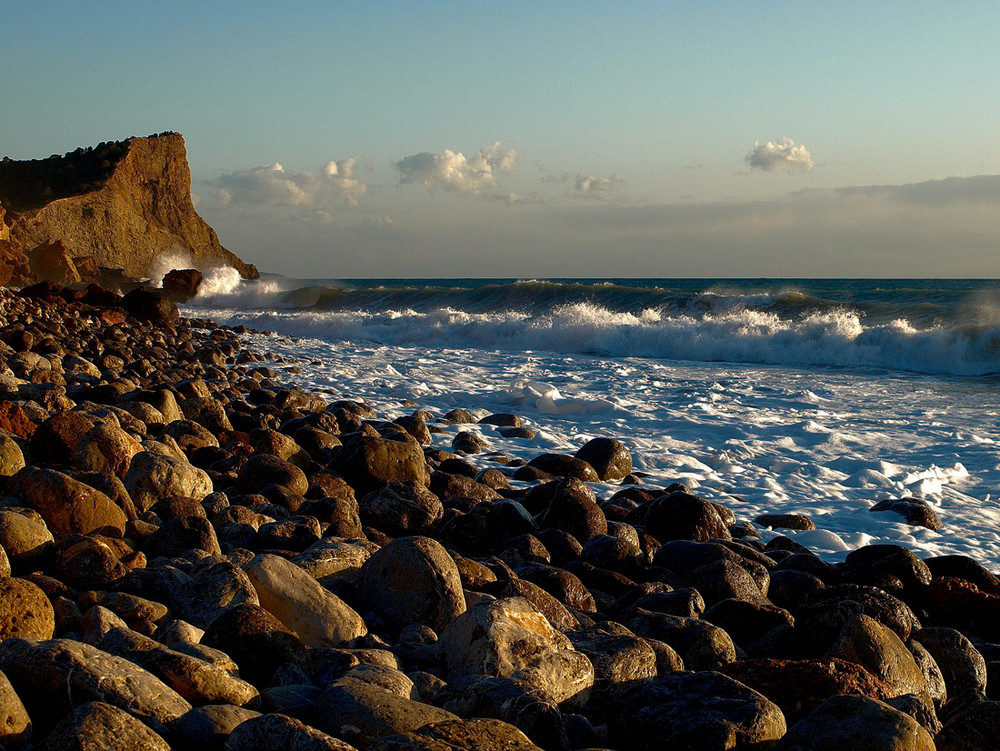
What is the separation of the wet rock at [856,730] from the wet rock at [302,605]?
133cm

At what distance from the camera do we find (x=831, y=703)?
6.58ft

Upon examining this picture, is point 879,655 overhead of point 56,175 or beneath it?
beneath

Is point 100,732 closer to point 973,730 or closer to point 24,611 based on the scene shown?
point 24,611

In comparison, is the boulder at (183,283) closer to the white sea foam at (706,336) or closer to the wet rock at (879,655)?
the white sea foam at (706,336)

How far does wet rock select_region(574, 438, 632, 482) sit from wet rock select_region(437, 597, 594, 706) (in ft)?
12.3

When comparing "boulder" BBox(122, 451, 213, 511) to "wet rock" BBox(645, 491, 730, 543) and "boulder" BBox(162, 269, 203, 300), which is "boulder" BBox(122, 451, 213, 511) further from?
"boulder" BBox(162, 269, 203, 300)

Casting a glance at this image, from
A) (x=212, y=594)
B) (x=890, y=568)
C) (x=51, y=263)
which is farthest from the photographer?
(x=51, y=263)

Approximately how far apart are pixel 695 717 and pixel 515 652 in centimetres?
52

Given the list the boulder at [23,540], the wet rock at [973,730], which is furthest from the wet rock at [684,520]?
the boulder at [23,540]

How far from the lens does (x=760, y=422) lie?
8258 millimetres

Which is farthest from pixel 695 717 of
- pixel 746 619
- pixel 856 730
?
pixel 746 619

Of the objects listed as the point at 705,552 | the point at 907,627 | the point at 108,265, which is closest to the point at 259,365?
the point at 705,552

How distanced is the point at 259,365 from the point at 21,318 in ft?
13.0

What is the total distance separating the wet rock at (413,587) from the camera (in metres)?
2.72
